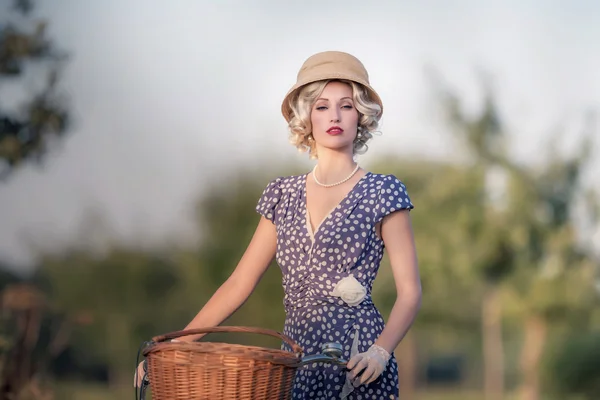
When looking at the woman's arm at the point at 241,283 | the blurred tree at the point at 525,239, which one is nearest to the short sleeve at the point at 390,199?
the woman's arm at the point at 241,283

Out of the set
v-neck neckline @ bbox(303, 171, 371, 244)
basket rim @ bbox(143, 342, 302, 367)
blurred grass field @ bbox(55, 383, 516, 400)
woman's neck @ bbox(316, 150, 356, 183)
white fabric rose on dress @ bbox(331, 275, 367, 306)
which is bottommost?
blurred grass field @ bbox(55, 383, 516, 400)

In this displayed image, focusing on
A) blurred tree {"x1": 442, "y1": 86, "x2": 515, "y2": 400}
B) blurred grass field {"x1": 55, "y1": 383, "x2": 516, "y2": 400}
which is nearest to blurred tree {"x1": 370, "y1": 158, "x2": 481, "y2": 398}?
blurred tree {"x1": 442, "y1": 86, "x2": 515, "y2": 400}

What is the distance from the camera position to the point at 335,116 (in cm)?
286

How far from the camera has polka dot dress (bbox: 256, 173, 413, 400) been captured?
269cm

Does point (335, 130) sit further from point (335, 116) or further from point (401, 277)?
point (401, 277)

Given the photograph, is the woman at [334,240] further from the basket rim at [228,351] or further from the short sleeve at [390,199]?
the basket rim at [228,351]

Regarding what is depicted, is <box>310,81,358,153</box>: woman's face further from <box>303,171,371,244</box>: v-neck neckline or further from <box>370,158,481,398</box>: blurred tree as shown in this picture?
<box>370,158,481,398</box>: blurred tree

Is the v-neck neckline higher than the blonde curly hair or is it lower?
lower

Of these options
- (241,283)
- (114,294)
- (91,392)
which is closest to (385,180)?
(241,283)

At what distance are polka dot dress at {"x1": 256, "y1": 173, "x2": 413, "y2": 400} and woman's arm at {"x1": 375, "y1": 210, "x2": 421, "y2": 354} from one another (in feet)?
0.13

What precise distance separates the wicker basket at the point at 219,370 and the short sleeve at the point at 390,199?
2.19ft

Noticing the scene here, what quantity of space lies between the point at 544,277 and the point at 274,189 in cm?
1041

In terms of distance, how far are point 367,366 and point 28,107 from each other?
604 cm

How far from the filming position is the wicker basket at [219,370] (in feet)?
6.98
